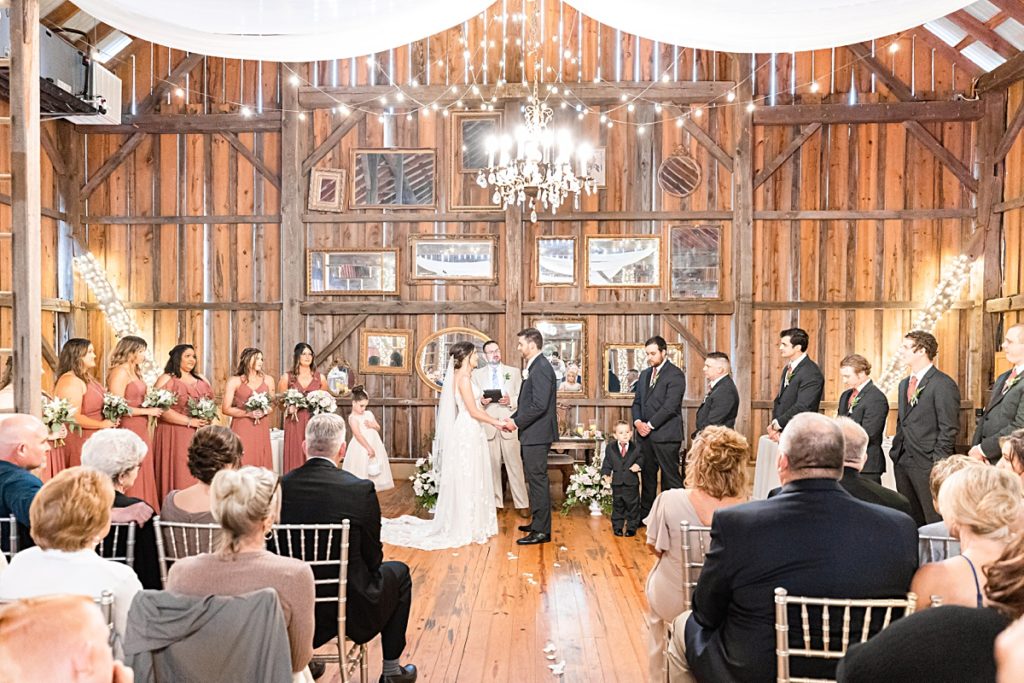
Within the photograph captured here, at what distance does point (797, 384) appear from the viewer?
6691 mm

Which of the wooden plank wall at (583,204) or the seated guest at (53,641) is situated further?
the wooden plank wall at (583,204)

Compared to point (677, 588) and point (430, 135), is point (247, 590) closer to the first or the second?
point (677, 588)

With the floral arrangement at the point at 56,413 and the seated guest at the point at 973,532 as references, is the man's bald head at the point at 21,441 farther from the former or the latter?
the seated guest at the point at 973,532

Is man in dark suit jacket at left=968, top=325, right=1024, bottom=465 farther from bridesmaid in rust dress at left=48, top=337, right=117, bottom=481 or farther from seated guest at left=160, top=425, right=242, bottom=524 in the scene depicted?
bridesmaid in rust dress at left=48, top=337, right=117, bottom=481

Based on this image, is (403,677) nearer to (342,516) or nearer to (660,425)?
(342,516)

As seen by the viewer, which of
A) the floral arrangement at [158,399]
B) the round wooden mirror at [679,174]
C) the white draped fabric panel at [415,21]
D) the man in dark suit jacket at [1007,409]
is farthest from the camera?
the round wooden mirror at [679,174]

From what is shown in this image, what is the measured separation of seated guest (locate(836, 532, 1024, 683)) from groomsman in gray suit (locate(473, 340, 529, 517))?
6.16 meters

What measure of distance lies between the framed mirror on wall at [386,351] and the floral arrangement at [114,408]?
3.50 meters

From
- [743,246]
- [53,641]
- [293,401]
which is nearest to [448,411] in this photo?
[293,401]

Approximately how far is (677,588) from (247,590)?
1717mm

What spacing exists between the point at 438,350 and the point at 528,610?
16.6 feet

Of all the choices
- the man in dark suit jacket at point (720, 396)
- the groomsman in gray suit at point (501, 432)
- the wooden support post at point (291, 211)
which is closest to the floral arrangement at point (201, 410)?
the groomsman in gray suit at point (501, 432)

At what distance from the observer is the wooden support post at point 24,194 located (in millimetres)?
3807

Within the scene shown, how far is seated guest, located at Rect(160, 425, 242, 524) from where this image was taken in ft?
10.5
